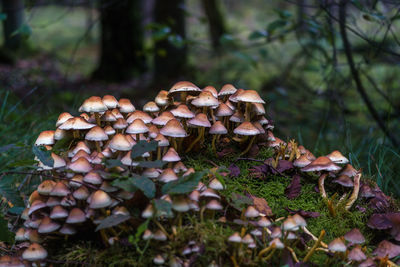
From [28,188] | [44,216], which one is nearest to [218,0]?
[28,188]

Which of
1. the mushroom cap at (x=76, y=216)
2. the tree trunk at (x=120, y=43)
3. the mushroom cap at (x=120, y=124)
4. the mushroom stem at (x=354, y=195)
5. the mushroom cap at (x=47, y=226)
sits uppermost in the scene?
the mushroom cap at (x=120, y=124)

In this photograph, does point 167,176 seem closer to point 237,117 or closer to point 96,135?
point 96,135

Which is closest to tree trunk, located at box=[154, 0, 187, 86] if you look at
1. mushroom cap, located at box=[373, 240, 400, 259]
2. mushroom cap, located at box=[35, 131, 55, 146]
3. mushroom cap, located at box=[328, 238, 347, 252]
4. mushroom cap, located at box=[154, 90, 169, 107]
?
mushroom cap, located at box=[154, 90, 169, 107]

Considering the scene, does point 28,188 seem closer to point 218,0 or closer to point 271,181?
point 271,181

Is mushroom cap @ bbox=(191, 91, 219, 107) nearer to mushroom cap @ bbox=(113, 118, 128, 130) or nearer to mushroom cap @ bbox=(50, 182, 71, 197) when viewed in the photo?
mushroom cap @ bbox=(113, 118, 128, 130)

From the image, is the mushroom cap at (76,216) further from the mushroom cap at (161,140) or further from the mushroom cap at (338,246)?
the mushroom cap at (338,246)

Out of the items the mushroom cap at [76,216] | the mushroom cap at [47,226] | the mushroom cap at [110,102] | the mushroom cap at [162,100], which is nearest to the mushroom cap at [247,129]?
the mushroom cap at [162,100]

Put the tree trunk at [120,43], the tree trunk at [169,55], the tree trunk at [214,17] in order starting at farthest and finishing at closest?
the tree trunk at [214,17] → the tree trunk at [120,43] → the tree trunk at [169,55]
